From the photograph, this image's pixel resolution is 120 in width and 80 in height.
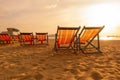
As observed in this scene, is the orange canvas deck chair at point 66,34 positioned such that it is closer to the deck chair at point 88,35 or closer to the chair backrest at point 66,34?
the chair backrest at point 66,34

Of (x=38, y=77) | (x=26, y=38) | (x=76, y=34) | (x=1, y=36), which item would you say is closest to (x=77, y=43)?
(x=76, y=34)

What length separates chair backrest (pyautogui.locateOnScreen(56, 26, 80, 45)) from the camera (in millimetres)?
7348

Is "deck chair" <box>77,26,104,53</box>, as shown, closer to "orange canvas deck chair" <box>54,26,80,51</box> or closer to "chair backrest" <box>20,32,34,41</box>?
"orange canvas deck chair" <box>54,26,80,51</box>

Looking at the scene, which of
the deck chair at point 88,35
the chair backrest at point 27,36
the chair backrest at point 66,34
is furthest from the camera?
the chair backrest at point 27,36

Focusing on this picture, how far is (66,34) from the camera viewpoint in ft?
25.2

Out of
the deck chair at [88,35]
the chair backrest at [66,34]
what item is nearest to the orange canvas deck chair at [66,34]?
the chair backrest at [66,34]

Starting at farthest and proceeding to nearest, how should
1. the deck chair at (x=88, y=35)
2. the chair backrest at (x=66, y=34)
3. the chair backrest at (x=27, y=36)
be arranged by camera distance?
1. the chair backrest at (x=27, y=36)
2. the deck chair at (x=88, y=35)
3. the chair backrest at (x=66, y=34)

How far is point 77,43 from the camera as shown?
305 inches

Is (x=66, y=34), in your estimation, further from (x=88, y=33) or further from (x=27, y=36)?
(x=27, y=36)

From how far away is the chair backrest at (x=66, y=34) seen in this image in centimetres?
735

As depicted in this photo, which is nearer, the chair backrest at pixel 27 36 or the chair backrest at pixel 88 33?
the chair backrest at pixel 88 33

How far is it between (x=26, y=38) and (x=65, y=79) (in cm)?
886

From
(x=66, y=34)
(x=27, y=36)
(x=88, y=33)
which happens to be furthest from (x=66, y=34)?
(x=27, y=36)

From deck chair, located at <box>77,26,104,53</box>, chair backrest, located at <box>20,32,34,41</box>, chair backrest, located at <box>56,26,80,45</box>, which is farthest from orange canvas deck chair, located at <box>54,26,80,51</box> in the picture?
chair backrest, located at <box>20,32,34,41</box>
